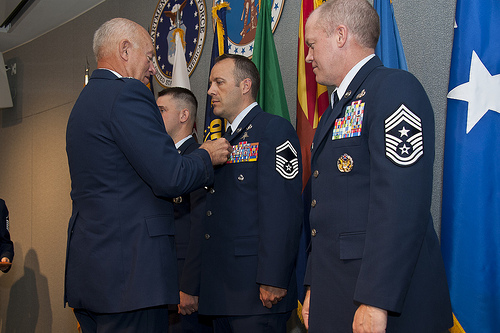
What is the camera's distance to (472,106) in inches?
74.1

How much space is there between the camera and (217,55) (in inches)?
126

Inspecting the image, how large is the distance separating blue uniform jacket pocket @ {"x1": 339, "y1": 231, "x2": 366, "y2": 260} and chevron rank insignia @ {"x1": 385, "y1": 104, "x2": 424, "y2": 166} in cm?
24

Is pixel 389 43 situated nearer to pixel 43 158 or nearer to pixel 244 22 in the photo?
pixel 244 22

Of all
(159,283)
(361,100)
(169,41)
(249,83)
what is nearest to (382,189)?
(361,100)

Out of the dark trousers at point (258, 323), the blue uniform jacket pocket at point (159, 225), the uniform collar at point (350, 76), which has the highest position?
the uniform collar at point (350, 76)

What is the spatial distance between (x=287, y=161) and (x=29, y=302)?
4.72 metres

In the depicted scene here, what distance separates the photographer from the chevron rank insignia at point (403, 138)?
123 cm

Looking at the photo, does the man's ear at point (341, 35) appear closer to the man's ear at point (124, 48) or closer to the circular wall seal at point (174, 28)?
the man's ear at point (124, 48)

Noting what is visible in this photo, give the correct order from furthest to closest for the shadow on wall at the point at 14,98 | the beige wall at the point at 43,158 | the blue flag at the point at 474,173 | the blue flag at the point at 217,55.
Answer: the shadow on wall at the point at 14,98
the beige wall at the point at 43,158
the blue flag at the point at 217,55
the blue flag at the point at 474,173

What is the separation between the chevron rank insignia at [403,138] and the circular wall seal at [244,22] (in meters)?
2.15

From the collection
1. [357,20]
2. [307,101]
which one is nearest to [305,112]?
[307,101]

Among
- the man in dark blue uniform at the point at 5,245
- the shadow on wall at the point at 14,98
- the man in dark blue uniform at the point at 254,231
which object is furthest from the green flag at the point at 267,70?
the shadow on wall at the point at 14,98

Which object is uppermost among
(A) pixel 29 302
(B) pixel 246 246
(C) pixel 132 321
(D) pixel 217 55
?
(D) pixel 217 55

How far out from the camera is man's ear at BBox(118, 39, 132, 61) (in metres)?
1.87
